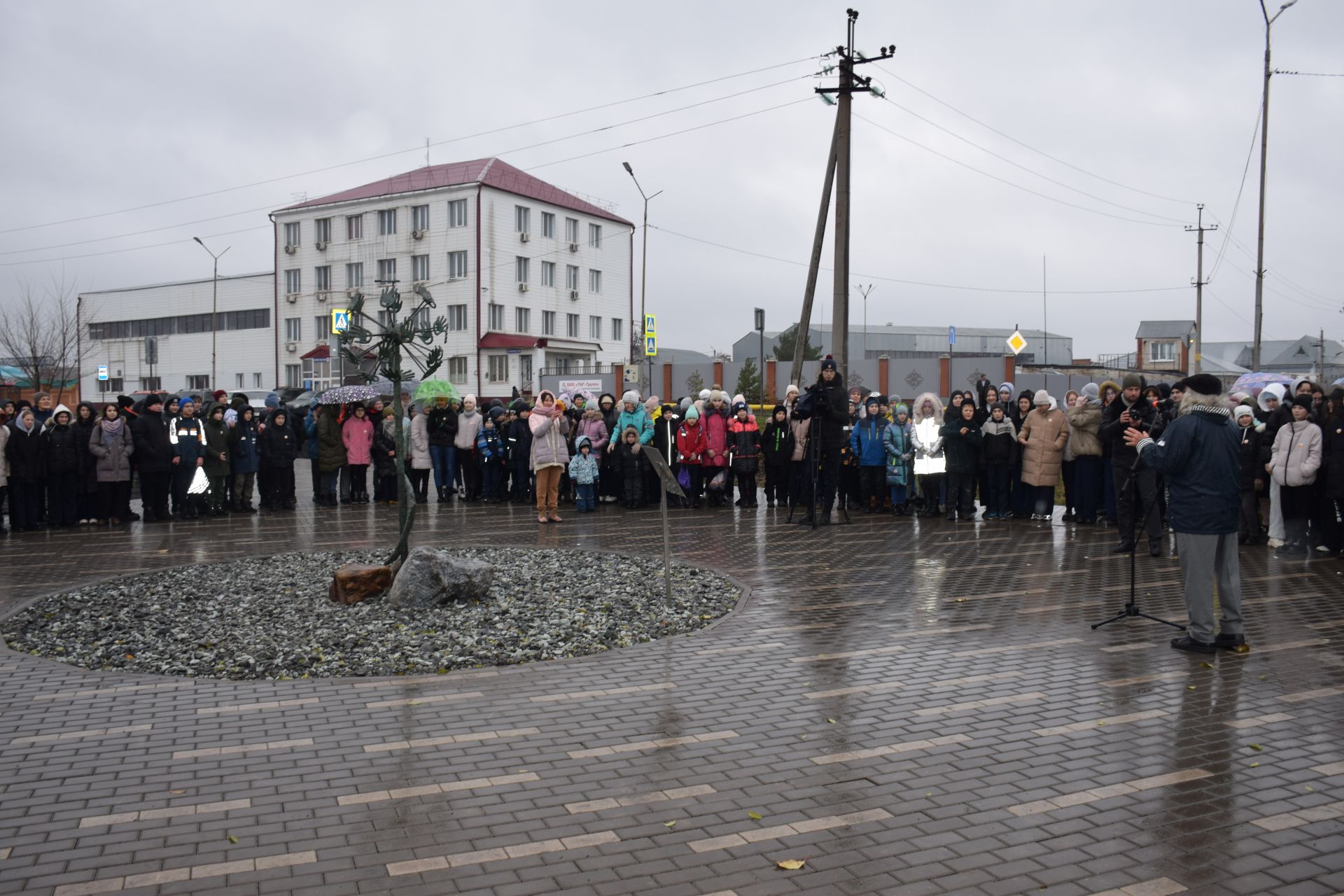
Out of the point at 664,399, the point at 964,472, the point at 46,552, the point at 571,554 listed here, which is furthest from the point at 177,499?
the point at 664,399

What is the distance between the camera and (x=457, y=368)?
62.6m

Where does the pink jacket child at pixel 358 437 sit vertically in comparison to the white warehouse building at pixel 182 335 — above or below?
below

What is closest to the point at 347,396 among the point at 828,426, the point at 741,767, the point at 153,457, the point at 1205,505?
the point at 153,457

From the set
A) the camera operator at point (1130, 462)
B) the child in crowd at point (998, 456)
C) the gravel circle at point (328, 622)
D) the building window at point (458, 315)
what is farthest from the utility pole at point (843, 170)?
the building window at point (458, 315)

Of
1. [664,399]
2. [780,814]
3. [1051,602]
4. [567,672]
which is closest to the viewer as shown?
[780,814]

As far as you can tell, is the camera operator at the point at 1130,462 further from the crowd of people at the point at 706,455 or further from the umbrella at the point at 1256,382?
the umbrella at the point at 1256,382

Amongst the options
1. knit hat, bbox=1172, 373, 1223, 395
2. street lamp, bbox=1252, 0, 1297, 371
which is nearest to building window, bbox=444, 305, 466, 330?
street lamp, bbox=1252, 0, 1297, 371

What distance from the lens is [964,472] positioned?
17.0m

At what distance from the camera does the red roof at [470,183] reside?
62844mm

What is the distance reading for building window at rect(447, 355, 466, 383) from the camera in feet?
204

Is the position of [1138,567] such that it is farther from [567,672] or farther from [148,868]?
[148,868]

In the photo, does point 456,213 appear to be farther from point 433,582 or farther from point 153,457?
point 433,582

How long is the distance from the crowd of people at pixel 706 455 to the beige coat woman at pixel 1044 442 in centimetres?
3

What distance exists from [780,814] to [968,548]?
9364 millimetres
